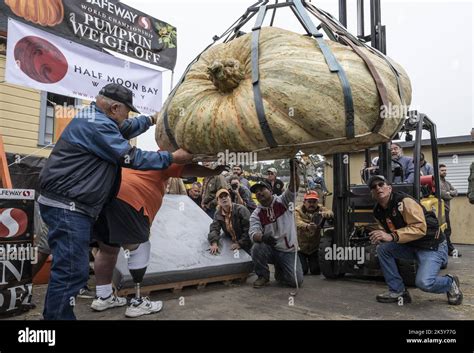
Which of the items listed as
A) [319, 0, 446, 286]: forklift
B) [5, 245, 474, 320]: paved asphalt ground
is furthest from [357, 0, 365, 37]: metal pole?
[5, 245, 474, 320]: paved asphalt ground

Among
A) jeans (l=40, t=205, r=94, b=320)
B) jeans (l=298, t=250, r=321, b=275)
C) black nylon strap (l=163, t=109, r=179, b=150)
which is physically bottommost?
jeans (l=298, t=250, r=321, b=275)

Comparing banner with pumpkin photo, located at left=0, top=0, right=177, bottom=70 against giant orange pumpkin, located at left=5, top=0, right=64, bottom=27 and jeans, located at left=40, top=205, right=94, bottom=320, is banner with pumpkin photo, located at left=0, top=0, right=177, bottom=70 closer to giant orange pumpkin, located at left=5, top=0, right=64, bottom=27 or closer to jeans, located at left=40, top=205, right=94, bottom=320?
giant orange pumpkin, located at left=5, top=0, right=64, bottom=27

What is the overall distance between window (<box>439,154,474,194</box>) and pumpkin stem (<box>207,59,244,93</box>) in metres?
10.2

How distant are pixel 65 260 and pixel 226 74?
1658 millimetres

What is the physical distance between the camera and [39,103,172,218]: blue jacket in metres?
2.70

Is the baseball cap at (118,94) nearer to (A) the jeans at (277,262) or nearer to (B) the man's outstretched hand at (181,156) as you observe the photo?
(B) the man's outstretched hand at (181,156)

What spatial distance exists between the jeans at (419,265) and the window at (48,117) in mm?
8856

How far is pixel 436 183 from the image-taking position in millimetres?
5781

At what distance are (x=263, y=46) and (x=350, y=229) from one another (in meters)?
3.54

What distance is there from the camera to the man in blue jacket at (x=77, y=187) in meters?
2.65

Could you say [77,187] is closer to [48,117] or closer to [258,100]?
[258,100]

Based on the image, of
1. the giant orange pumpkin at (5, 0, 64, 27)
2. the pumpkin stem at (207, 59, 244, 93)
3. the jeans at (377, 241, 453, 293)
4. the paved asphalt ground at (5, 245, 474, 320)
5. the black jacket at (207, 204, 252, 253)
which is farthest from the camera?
the giant orange pumpkin at (5, 0, 64, 27)

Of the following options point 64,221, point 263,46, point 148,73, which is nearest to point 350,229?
point 263,46

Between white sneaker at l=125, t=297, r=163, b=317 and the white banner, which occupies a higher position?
the white banner
